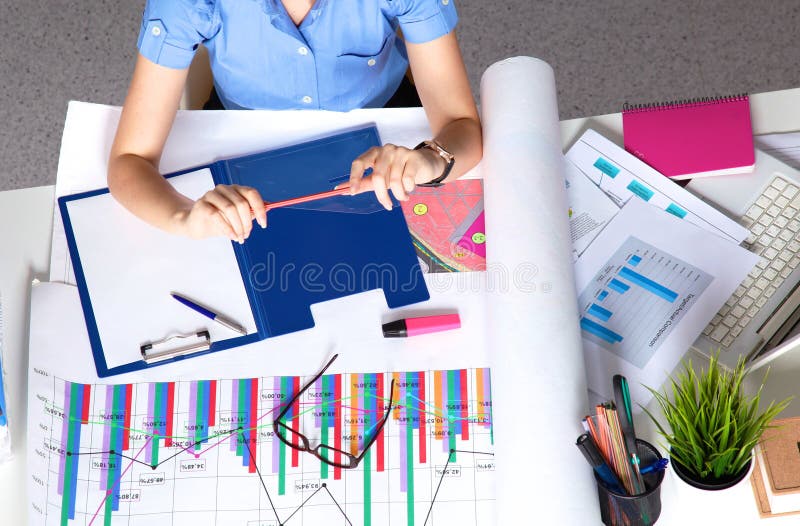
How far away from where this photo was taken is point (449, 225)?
87 cm

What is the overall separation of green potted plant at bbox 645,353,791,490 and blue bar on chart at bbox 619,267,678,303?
0.49ft

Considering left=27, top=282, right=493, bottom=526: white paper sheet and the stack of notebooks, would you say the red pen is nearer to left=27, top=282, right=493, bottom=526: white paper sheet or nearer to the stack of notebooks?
left=27, top=282, right=493, bottom=526: white paper sheet

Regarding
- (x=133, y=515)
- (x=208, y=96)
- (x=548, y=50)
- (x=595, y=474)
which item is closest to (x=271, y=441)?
(x=133, y=515)

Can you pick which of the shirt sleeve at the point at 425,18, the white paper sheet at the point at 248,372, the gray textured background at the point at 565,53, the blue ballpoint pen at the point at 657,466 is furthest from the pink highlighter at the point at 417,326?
the gray textured background at the point at 565,53

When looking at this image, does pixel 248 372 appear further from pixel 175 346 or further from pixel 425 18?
pixel 425 18

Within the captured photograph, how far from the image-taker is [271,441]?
0.77 metres

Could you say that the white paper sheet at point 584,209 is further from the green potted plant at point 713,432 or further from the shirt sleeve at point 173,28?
the shirt sleeve at point 173,28

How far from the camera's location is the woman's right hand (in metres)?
0.76

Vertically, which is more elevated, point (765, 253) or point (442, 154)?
point (442, 154)

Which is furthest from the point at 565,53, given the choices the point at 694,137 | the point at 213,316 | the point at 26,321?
the point at 26,321

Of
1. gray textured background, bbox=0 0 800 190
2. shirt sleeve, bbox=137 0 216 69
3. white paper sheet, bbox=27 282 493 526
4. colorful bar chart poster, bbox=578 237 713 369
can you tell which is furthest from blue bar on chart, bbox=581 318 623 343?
gray textured background, bbox=0 0 800 190

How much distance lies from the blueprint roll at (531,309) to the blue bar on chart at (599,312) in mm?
68

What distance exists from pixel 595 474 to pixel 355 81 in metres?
0.58

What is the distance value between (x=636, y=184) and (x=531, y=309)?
24cm
